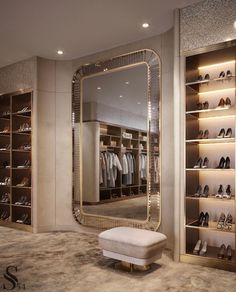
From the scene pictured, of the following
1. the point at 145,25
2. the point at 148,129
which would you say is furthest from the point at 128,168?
the point at 145,25

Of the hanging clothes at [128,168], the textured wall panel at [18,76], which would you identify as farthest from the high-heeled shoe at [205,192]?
the textured wall panel at [18,76]

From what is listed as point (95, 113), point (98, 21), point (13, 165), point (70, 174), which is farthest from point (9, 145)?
point (98, 21)

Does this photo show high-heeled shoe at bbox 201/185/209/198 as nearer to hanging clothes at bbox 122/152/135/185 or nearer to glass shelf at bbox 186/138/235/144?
glass shelf at bbox 186/138/235/144

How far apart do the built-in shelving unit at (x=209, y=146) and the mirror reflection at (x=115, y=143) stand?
791 mm

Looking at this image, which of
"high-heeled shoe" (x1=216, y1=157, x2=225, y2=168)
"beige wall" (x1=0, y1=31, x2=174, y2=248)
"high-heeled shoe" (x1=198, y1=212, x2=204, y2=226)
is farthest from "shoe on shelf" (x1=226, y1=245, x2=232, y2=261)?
"beige wall" (x1=0, y1=31, x2=174, y2=248)

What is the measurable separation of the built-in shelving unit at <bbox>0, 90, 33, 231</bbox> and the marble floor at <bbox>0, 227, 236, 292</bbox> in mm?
1366

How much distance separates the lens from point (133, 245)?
328cm

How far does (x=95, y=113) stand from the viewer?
5133 millimetres

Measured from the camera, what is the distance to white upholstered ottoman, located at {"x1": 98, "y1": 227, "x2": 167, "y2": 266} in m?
3.25

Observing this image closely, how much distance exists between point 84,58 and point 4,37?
135cm

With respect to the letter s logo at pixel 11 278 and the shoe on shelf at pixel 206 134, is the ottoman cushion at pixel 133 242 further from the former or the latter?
the shoe on shelf at pixel 206 134

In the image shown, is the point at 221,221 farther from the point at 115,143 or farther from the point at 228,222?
the point at 115,143

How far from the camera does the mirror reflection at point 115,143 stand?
14.9 feet

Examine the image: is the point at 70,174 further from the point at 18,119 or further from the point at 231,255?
the point at 231,255
